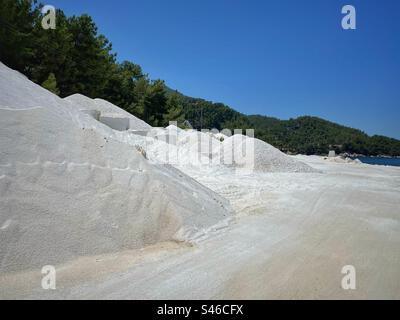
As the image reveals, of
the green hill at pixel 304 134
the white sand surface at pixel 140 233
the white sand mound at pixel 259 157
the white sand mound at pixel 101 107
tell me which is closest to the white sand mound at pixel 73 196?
the white sand surface at pixel 140 233

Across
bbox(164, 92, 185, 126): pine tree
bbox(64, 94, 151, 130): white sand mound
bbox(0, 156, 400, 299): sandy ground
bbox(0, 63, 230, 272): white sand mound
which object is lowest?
bbox(0, 156, 400, 299): sandy ground

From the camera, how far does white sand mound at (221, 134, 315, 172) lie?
1226 centimetres

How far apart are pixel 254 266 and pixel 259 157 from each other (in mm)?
9584

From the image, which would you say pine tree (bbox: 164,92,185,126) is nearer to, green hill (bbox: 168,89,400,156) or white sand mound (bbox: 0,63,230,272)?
white sand mound (bbox: 0,63,230,272)

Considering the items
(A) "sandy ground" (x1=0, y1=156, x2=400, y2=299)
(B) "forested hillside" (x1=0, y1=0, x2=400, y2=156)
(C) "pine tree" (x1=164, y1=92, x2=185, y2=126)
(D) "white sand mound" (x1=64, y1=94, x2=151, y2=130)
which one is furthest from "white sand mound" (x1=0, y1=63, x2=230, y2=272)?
(C) "pine tree" (x1=164, y1=92, x2=185, y2=126)

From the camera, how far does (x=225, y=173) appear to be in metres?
10.2

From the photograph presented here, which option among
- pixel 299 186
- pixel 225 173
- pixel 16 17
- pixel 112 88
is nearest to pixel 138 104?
pixel 112 88

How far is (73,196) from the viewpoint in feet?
11.9

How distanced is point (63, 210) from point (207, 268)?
180 cm

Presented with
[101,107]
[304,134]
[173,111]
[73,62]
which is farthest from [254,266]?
[304,134]

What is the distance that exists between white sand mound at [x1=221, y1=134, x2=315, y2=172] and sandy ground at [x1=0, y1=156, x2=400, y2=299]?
A: 6874mm

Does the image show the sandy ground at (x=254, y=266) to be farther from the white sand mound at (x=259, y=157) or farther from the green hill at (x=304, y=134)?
the green hill at (x=304, y=134)

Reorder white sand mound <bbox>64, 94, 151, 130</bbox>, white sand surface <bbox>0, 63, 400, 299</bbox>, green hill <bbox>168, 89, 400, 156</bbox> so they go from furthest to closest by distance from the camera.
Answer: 1. green hill <bbox>168, 89, 400, 156</bbox>
2. white sand mound <bbox>64, 94, 151, 130</bbox>
3. white sand surface <bbox>0, 63, 400, 299</bbox>

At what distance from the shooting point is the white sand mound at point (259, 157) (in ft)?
40.2
